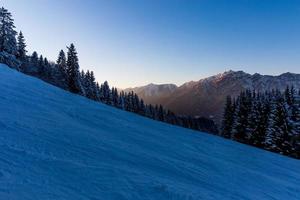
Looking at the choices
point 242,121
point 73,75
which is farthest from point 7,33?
point 242,121

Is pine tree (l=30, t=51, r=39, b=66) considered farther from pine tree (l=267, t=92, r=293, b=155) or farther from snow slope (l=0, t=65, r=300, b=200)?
snow slope (l=0, t=65, r=300, b=200)

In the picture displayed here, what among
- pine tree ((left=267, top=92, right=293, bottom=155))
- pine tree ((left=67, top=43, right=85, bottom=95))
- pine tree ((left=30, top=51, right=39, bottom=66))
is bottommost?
pine tree ((left=267, top=92, right=293, bottom=155))

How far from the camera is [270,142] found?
42812 millimetres

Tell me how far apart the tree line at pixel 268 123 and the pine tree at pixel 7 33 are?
40197mm

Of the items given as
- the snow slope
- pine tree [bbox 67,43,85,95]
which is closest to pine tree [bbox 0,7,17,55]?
pine tree [bbox 67,43,85,95]

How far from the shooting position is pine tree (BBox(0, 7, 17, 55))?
1872 inches

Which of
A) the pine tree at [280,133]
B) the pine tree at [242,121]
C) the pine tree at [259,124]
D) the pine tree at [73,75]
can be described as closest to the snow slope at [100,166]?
the pine tree at [280,133]

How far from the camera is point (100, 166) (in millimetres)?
6777

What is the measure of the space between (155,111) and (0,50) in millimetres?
66293

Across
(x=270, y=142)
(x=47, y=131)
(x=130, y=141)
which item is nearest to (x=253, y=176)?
(x=130, y=141)

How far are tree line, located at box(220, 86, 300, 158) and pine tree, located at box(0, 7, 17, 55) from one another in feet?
132

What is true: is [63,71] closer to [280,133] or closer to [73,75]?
[73,75]

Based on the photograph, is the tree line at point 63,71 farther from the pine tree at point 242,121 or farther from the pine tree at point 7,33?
the pine tree at point 242,121

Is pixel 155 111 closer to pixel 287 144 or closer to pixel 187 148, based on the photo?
pixel 287 144
